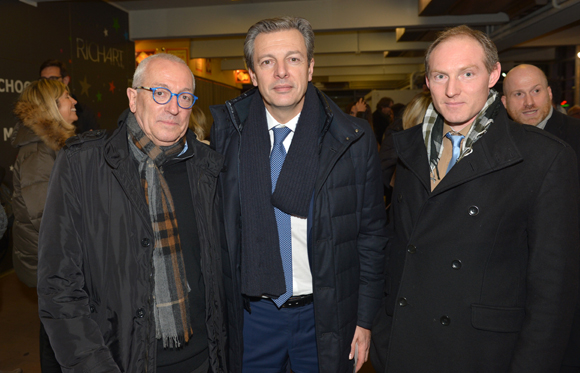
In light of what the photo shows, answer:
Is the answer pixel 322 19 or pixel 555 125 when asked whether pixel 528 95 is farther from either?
pixel 322 19

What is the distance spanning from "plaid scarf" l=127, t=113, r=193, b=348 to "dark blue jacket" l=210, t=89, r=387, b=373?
10.3 inches

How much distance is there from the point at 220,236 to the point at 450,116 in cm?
111

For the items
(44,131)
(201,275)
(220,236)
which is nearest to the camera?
(201,275)

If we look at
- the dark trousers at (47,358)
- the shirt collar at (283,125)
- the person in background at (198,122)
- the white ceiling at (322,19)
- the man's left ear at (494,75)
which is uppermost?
the white ceiling at (322,19)

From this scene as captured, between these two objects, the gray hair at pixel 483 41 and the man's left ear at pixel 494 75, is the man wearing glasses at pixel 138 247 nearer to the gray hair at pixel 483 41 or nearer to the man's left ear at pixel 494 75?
the gray hair at pixel 483 41

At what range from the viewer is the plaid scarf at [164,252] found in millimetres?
1651

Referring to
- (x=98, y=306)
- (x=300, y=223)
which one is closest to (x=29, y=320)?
(x=98, y=306)

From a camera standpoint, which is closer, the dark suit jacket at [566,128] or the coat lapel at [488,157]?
the coat lapel at [488,157]

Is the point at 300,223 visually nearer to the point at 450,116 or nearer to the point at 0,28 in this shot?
the point at 450,116

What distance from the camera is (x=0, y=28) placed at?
5.06 metres

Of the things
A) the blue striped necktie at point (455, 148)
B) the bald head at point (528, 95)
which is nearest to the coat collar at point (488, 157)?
the blue striped necktie at point (455, 148)

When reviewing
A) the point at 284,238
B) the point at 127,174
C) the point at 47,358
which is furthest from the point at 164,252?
the point at 47,358

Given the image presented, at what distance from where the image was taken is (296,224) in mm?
1900

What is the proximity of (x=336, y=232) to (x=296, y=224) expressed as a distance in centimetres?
19
